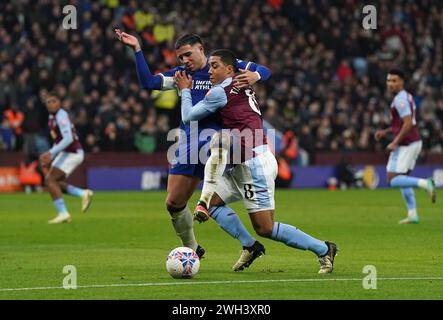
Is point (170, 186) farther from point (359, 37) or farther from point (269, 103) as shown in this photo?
point (359, 37)

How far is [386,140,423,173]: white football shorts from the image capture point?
65.8 feet

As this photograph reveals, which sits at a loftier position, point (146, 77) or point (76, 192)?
point (146, 77)

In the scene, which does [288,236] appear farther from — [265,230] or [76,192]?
[76,192]

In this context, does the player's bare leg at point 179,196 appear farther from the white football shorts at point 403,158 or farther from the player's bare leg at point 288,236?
the white football shorts at point 403,158

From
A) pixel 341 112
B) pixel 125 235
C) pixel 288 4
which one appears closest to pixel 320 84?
pixel 341 112

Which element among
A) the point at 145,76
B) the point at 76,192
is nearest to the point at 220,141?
the point at 145,76

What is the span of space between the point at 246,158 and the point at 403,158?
900 centimetres

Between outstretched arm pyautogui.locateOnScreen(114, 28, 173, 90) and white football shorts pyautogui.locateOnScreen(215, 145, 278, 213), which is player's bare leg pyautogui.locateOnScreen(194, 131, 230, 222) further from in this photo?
outstretched arm pyautogui.locateOnScreen(114, 28, 173, 90)

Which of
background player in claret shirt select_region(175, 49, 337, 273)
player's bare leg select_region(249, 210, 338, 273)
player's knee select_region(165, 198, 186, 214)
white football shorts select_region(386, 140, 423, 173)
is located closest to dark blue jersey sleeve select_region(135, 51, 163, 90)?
background player in claret shirt select_region(175, 49, 337, 273)

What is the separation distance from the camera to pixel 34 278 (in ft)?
37.1

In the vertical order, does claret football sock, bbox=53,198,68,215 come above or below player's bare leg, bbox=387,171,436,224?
below

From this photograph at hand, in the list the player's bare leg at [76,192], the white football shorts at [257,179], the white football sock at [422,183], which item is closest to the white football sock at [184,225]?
the white football shorts at [257,179]

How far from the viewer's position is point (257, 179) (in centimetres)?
1155

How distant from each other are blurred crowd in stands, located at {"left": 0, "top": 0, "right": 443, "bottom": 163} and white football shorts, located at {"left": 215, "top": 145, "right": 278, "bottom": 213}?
60.8ft
